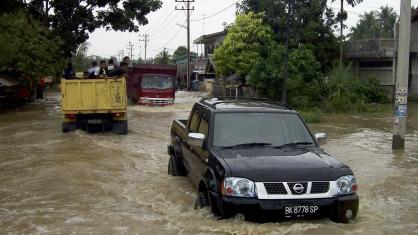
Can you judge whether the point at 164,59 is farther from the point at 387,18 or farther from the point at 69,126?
the point at 69,126

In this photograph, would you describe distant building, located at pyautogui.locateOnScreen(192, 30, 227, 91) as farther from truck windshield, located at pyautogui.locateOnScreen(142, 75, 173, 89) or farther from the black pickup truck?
the black pickup truck

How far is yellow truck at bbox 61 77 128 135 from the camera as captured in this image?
53.6ft

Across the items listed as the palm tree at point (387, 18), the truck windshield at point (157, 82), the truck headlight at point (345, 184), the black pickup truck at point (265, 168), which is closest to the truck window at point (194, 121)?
the black pickup truck at point (265, 168)

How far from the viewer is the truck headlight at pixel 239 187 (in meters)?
5.96

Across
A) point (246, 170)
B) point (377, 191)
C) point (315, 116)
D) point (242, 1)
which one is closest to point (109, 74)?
point (315, 116)

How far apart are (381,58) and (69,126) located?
80.6 ft

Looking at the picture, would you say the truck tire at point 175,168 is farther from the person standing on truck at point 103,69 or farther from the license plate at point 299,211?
the person standing on truck at point 103,69

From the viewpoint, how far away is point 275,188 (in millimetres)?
5953

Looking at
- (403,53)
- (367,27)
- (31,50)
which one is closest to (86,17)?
(31,50)

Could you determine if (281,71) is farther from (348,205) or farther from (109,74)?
(348,205)

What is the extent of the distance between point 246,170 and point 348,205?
1284mm

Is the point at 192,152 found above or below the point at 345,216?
above

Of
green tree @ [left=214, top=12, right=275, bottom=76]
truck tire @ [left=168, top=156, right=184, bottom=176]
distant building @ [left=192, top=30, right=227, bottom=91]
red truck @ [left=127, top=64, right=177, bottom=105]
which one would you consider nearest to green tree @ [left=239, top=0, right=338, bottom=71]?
green tree @ [left=214, top=12, right=275, bottom=76]

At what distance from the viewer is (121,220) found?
7.18 metres
